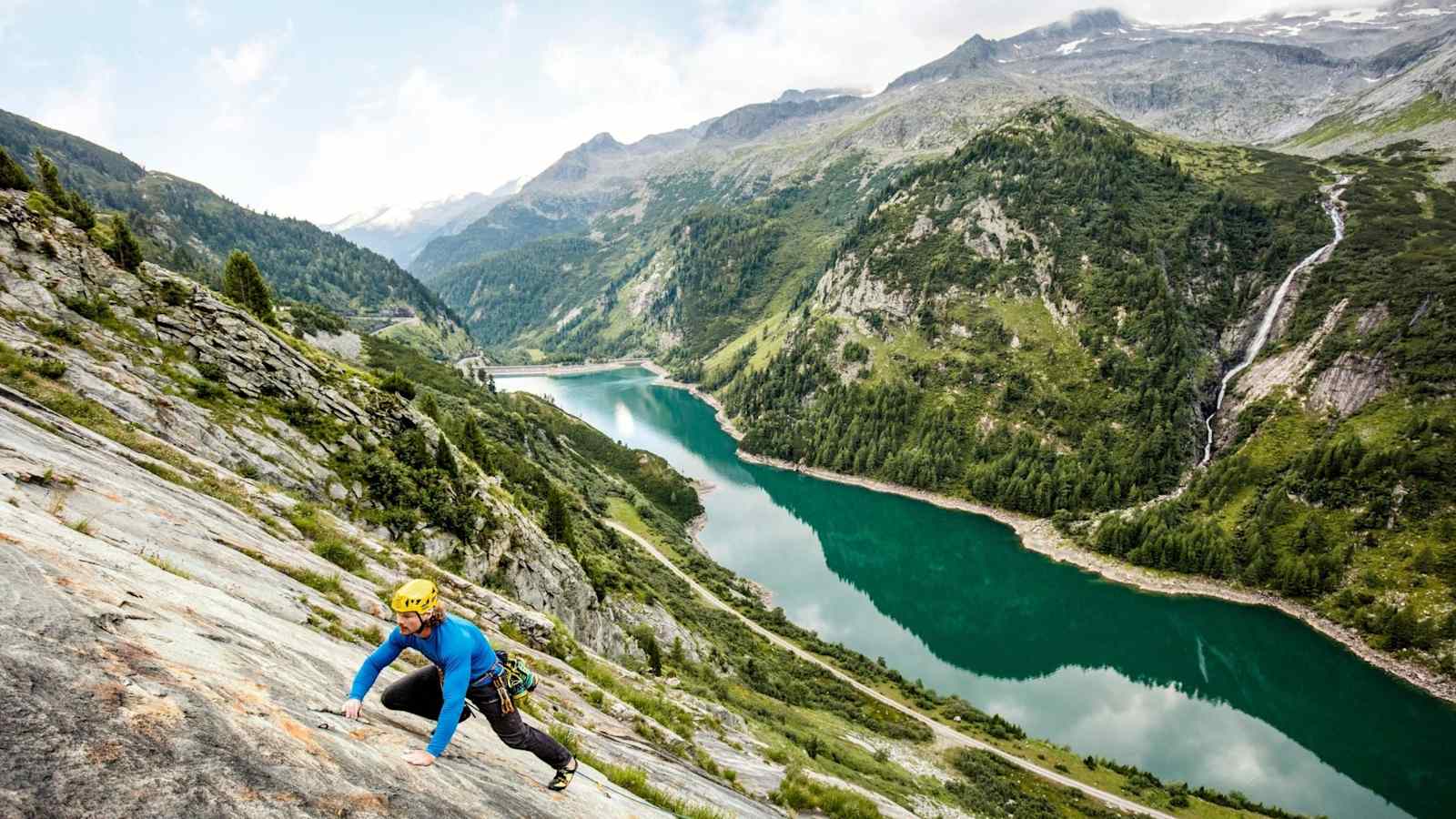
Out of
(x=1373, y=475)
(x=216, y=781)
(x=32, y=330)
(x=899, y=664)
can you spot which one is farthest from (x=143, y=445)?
(x=1373, y=475)

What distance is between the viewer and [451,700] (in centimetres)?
774

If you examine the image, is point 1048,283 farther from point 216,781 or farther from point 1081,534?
point 216,781

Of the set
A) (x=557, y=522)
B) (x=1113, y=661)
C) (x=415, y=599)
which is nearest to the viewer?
(x=415, y=599)

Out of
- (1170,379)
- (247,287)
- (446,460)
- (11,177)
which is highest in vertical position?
(1170,379)

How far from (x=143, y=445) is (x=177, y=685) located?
1619cm

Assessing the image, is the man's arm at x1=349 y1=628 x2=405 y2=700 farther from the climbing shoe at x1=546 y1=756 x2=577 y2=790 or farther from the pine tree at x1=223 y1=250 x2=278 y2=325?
the pine tree at x1=223 y1=250 x2=278 y2=325

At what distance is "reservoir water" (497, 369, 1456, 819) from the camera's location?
5550cm

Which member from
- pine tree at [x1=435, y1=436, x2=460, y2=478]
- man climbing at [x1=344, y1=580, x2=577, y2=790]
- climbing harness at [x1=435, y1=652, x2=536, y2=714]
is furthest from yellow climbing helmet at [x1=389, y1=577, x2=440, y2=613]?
pine tree at [x1=435, y1=436, x2=460, y2=478]

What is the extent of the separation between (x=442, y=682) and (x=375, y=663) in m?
0.88

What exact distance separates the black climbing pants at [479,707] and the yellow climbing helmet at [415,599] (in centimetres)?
113

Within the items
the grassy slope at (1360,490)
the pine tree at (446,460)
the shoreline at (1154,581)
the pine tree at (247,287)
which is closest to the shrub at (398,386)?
the pine tree at (446,460)

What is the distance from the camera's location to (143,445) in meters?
17.6

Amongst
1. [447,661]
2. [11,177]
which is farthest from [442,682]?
[11,177]

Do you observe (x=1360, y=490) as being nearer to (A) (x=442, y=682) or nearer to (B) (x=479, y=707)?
(B) (x=479, y=707)
